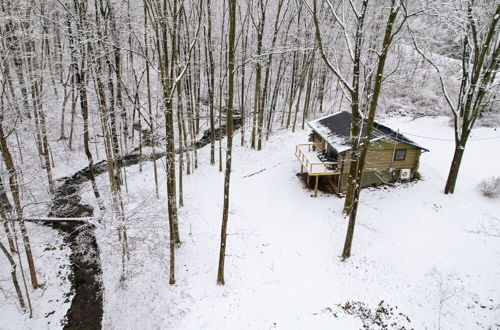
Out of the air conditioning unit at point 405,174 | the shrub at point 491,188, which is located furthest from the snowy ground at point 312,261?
the air conditioning unit at point 405,174

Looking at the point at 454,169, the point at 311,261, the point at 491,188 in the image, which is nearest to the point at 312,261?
the point at 311,261

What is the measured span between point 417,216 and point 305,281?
7.05m

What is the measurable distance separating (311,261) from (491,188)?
10539mm

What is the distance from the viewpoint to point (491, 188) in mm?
15844

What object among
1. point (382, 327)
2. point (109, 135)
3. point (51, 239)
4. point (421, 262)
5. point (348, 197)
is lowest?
point (51, 239)

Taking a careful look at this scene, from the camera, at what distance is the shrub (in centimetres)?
1577

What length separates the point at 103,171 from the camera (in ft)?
75.0

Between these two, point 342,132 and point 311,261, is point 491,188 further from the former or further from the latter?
point 311,261

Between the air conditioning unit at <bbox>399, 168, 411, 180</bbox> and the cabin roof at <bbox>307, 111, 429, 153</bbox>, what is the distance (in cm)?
149

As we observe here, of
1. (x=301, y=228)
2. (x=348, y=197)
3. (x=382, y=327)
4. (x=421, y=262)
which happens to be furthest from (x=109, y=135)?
(x=421, y=262)

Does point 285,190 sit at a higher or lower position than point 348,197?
lower

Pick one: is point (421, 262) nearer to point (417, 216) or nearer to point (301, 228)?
point (417, 216)

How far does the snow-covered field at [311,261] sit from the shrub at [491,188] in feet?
1.24

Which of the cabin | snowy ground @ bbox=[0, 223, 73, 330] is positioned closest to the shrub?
the cabin
